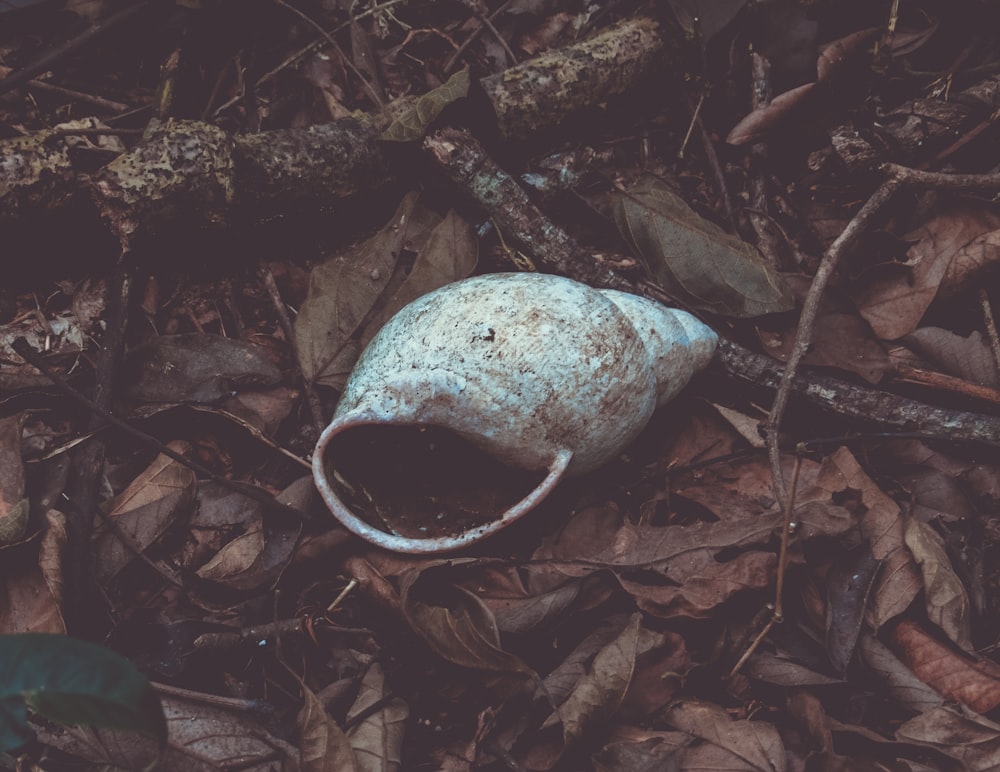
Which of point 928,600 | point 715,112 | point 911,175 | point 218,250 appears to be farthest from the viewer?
point 715,112

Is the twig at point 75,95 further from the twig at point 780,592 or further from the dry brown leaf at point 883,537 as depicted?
the dry brown leaf at point 883,537

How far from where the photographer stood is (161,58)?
245 centimetres

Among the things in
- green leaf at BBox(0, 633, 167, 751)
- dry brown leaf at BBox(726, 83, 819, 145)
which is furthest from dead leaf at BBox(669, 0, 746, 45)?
green leaf at BBox(0, 633, 167, 751)

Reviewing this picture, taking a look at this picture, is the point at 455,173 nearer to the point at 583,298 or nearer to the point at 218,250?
the point at 583,298

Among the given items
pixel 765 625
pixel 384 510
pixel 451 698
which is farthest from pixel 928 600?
pixel 384 510

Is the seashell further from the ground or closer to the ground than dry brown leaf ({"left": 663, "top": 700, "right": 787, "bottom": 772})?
further from the ground

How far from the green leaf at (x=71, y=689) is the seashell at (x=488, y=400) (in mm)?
612

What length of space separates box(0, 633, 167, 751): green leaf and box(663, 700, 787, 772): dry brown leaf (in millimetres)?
1143

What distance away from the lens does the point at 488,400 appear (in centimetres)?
188

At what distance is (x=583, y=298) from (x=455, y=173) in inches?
21.5

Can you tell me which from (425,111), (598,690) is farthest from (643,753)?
(425,111)

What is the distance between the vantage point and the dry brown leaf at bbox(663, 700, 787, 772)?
1814mm

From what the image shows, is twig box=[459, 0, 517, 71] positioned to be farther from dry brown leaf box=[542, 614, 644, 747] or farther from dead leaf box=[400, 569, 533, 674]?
dry brown leaf box=[542, 614, 644, 747]

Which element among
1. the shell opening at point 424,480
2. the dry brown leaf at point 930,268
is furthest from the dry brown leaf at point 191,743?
the dry brown leaf at point 930,268
